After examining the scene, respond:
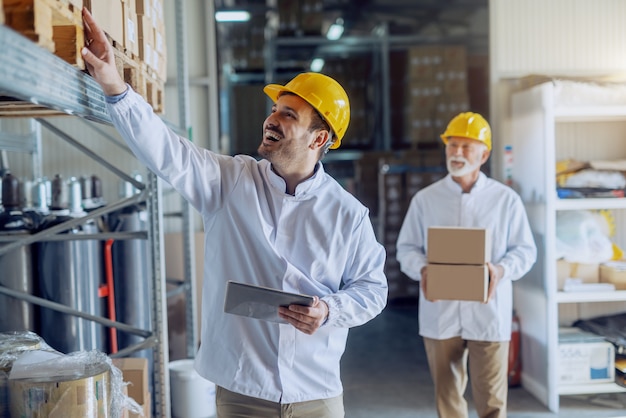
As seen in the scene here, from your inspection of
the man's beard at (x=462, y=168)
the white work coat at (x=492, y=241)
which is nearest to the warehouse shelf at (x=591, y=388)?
the white work coat at (x=492, y=241)

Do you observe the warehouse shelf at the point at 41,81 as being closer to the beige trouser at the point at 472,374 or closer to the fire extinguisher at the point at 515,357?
the beige trouser at the point at 472,374

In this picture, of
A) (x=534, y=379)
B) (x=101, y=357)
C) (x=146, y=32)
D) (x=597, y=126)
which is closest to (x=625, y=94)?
(x=597, y=126)

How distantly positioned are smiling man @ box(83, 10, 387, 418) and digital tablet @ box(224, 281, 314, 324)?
5 centimetres

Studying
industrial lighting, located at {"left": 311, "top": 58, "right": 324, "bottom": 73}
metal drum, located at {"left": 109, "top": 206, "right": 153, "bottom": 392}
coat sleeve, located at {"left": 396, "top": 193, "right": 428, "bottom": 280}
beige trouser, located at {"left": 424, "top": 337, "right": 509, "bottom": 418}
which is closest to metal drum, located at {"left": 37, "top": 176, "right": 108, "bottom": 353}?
metal drum, located at {"left": 109, "top": 206, "right": 153, "bottom": 392}

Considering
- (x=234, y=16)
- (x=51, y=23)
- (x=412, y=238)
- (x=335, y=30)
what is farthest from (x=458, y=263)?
(x=335, y=30)

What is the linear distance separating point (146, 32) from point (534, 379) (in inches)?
183

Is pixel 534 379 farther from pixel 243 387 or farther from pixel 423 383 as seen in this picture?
pixel 243 387

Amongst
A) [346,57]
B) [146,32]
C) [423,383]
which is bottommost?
[423,383]

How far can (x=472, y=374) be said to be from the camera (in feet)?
15.5

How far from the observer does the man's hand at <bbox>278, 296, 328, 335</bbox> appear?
261 cm

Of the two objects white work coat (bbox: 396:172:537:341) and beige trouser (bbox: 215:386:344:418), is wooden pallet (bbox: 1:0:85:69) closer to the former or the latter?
beige trouser (bbox: 215:386:344:418)

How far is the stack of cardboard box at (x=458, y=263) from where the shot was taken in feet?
14.1

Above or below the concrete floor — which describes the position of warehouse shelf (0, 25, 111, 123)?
above

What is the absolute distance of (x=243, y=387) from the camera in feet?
8.98
